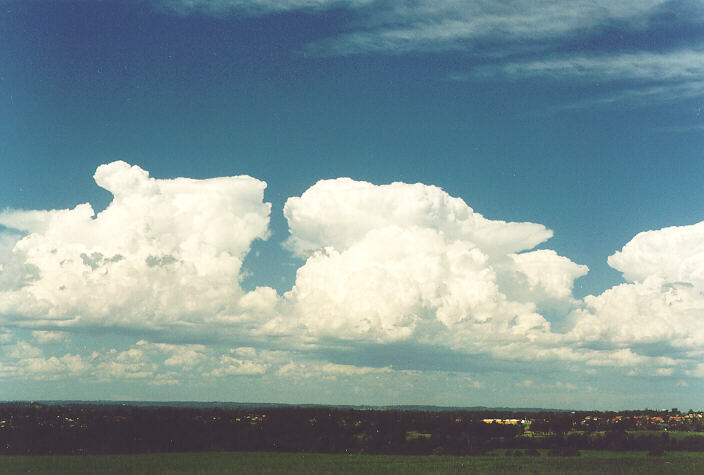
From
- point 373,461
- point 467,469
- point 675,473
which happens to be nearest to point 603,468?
point 675,473

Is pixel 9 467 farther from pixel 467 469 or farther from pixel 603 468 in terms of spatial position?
pixel 603 468

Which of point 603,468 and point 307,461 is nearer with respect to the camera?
point 603,468

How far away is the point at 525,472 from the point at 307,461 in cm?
6223

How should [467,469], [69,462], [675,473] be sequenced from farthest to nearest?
[69,462] → [467,469] → [675,473]

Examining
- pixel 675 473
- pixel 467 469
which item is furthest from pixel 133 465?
pixel 675 473

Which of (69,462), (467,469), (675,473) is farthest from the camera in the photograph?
(69,462)

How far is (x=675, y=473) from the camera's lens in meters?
161

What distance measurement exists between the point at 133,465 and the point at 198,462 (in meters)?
17.1

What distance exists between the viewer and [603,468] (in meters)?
176

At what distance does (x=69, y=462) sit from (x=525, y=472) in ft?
380

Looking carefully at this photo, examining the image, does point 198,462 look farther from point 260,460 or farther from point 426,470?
point 426,470

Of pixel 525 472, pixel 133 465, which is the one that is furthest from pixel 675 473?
pixel 133 465

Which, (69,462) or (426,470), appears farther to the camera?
(69,462)

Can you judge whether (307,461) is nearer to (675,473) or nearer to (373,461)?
(373,461)
